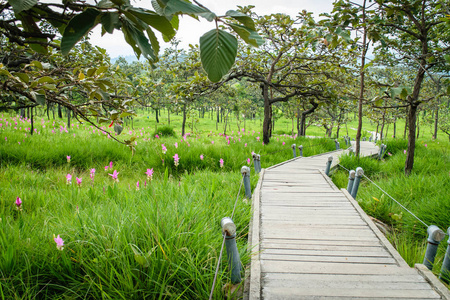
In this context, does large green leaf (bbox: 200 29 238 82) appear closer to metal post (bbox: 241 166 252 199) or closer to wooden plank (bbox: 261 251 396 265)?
wooden plank (bbox: 261 251 396 265)

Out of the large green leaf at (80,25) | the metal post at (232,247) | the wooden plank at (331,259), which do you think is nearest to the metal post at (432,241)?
the wooden plank at (331,259)

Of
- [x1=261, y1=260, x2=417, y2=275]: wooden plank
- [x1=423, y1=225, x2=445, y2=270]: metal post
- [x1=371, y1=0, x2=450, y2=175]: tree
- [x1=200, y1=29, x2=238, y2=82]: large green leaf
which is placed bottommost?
[x1=261, y1=260, x2=417, y2=275]: wooden plank

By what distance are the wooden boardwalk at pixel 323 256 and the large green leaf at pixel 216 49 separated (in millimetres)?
1841

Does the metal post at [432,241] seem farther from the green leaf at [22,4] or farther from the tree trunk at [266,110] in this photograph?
the tree trunk at [266,110]

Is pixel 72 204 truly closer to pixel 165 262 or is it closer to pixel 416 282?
pixel 165 262

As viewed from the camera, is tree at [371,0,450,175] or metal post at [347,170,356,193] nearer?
tree at [371,0,450,175]

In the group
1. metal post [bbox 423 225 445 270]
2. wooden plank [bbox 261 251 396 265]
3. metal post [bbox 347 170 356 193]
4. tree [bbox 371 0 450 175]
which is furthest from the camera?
metal post [bbox 347 170 356 193]

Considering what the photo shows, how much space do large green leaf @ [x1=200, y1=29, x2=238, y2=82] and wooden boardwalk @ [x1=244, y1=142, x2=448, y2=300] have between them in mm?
1841

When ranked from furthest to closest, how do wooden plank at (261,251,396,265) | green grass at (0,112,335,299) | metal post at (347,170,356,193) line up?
metal post at (347,170,356,193), wooden plank at (261,251,396,265), green grass at (0,112,335,299)

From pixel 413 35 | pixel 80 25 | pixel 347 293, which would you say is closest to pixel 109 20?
pixel 80 25

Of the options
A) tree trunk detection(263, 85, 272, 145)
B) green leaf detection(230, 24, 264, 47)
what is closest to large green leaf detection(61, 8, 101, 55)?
green leaf detection(230, 24, 264, 47)

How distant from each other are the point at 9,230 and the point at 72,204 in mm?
731

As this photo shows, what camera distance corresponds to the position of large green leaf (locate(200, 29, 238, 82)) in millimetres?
546

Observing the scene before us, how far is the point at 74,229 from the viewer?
6.84ft
